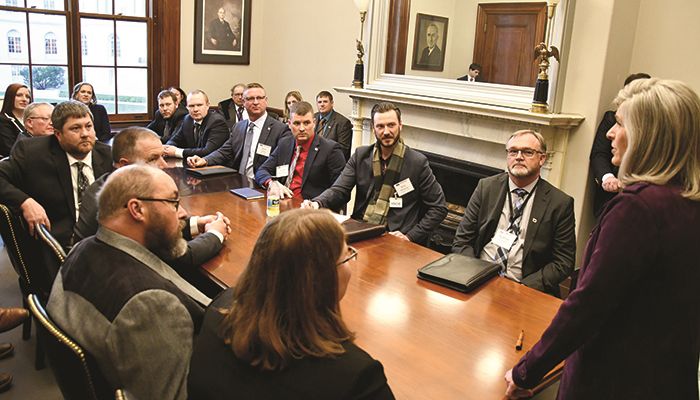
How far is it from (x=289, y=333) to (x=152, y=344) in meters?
0.53

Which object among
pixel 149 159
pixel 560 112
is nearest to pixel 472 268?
pixel 149 159

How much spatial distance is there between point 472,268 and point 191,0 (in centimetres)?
632

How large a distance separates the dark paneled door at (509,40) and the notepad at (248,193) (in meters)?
2.57

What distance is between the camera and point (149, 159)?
282cm

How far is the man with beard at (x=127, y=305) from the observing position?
148 centimetres

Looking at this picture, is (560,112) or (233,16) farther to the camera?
(233,16)

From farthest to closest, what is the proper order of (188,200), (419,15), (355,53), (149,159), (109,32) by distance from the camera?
(109,32) → (355,53) → (419,15) → (188,200) → (149,159)

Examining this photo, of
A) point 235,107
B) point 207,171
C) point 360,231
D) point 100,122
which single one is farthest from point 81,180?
point 235,107

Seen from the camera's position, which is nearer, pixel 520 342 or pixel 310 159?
pixel 520 342

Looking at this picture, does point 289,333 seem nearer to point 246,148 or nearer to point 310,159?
point 310,159

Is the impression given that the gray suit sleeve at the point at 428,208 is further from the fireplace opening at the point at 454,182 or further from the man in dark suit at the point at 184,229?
the fireplace opening at the point at 454,182

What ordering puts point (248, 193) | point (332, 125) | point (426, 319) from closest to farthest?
point (426, 319) < point (248, 193) < point (332, 125)

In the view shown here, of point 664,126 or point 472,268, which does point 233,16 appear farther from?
point 664,126

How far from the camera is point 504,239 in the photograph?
2.82 m
